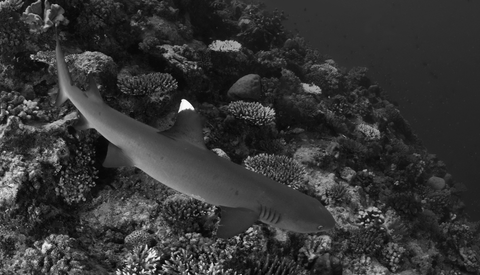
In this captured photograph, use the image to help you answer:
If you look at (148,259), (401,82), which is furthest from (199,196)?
(401,82)

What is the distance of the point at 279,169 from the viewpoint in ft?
21.7

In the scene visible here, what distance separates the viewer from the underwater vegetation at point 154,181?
4.23 meters

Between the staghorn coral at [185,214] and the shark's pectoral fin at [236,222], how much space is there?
2.01 meters

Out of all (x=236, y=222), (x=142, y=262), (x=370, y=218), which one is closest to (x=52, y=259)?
(x=142, y=262)

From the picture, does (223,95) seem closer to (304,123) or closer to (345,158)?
(304,123)

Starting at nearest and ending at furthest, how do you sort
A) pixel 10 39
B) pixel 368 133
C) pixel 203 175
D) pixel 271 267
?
pixel 203 175, pixel 271 267, pixel 10 39, pixel 368 133

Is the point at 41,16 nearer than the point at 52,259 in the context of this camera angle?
No

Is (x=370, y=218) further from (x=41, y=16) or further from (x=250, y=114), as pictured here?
(x=41, y=16)

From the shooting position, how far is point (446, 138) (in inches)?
3000

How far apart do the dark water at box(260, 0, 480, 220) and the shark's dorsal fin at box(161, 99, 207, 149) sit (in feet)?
163

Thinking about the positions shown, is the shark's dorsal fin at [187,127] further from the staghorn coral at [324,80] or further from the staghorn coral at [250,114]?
the staghorn coral at [324,80]

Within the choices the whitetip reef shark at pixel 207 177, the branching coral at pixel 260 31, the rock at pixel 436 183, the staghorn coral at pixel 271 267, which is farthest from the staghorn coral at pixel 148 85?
the rock at pixel 436 183

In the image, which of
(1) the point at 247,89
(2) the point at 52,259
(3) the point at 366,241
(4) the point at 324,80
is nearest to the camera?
(2) the point at 52,259

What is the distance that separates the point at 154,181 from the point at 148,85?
2.21 meters
